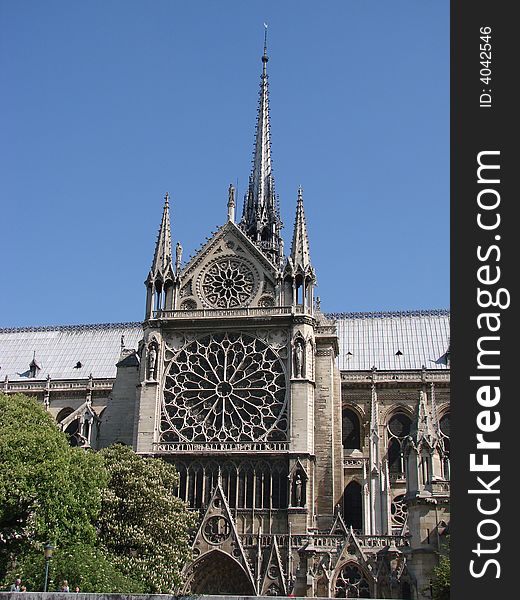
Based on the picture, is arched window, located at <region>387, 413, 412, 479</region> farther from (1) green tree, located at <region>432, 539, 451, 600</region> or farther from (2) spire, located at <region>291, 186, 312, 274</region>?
(1) green tree, located at <region>432, 539, 451, 600</region>

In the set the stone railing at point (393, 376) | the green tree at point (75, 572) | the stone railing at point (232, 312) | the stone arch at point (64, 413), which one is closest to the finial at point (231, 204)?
the stone railing at point (232, 312)

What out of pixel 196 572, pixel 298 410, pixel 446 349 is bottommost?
pixel 196 572

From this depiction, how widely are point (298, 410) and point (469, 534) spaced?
30692 mm

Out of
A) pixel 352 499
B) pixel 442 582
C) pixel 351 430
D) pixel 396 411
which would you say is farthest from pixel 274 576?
pixel 396 411

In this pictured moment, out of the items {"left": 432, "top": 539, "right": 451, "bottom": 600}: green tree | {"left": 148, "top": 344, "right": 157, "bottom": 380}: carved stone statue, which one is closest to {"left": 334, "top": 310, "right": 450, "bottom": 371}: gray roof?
{"left": 148, "top": 344, "right": 157, "bottom": 380}: carved stone statue

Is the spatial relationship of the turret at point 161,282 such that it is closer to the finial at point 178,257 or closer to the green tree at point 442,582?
the finial at point 178,257

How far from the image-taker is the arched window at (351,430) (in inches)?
2210

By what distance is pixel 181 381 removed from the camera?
49.1 metres

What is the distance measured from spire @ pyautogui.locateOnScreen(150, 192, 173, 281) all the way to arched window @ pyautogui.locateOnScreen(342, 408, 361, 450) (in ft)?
46.6

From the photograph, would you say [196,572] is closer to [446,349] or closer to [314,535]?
[314,535]

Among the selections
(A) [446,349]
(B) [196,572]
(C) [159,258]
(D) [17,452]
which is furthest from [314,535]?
(A) [446,349]

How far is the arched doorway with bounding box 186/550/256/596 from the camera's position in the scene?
4297 cm

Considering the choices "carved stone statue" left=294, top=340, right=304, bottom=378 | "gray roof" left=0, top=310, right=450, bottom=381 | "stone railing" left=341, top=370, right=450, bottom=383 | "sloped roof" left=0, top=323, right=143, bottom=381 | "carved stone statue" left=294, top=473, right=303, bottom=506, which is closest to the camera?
"carved stone statue" left=294, top=473, right=303, bottom=506

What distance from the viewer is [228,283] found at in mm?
50719
